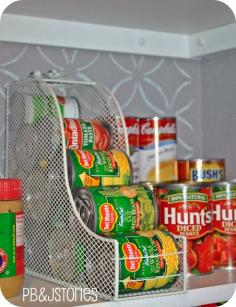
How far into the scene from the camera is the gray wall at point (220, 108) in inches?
60.1

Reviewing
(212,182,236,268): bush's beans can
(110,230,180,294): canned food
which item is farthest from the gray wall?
(110,230,180,294): canned food

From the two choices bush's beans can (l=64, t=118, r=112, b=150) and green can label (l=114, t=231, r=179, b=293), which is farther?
bush's beans can (l=64, t=118, r=112, b=150)

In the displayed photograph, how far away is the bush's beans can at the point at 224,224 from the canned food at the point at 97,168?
197 mm

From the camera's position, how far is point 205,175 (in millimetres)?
1392

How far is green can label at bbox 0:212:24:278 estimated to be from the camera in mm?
1009

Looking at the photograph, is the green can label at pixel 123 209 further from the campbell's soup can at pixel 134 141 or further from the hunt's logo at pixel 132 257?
the campbell's soup can at pixel 134 141

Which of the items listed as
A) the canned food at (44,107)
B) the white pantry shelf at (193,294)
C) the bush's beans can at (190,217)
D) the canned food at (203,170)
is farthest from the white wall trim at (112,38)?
the white pantry shelf at (193,294)

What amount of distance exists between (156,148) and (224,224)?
0.23m

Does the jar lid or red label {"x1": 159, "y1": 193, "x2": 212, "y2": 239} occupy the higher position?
the jar lid

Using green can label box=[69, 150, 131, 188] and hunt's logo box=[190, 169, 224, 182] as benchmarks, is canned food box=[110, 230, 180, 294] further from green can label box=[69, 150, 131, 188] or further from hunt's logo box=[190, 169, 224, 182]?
hunt's logo box=[190, 169, 224, 182]

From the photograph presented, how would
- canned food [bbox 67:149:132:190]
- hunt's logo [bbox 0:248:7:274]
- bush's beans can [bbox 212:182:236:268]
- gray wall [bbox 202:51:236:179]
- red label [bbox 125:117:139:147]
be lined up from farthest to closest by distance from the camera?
1. gray wall [bbox 202:51:236:179]
2. red label [bbox 125:117:139:147]
3. bush's beans can [bbox 212:182:236:268]
4. canned food [bbox 67:149:132:190]
5. hunt's logo [bbox 0:248:7:274]

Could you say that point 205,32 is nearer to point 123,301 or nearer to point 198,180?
point 198,180

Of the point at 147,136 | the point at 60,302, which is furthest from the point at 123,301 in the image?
the point at 147,136

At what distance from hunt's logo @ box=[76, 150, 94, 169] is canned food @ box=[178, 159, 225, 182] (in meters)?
0.33
